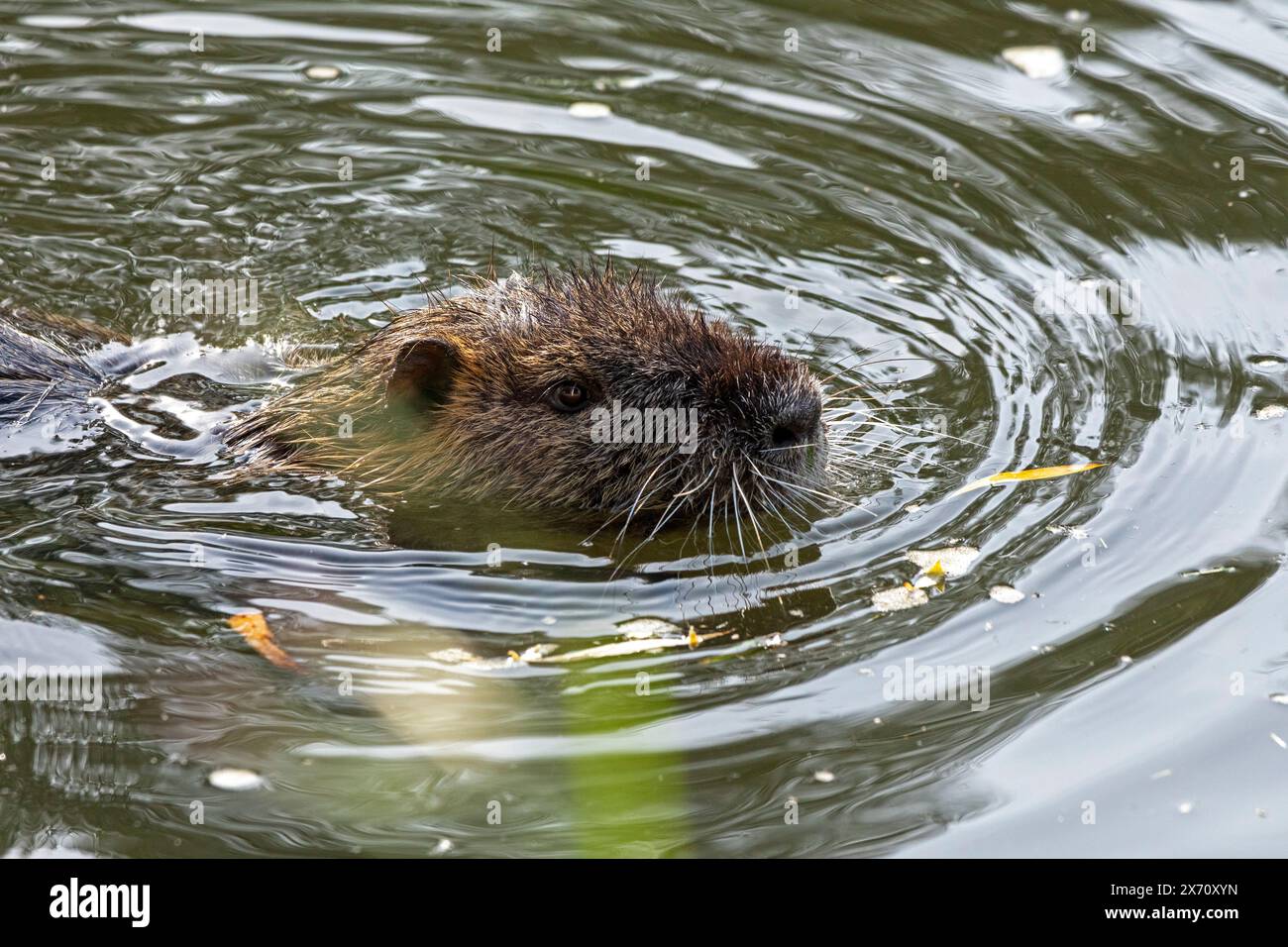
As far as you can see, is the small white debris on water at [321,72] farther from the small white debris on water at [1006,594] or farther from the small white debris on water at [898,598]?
the small white debris on water at [1006,594]

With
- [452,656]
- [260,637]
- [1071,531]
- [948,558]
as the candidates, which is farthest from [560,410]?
[1071,531]

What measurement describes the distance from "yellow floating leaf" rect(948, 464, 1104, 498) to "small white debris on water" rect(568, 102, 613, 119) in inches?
141

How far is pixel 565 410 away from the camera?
17.3ft

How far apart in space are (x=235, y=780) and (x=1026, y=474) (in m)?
2.90

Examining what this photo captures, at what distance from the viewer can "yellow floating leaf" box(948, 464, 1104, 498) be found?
5375 mm

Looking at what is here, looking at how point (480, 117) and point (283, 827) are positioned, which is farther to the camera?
point (480, 117)

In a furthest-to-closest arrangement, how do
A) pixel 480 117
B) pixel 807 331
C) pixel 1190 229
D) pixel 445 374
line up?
1. pixel 480 117
2. pixel 1190 229
3. pixel 807 331
4. pixel 445 374

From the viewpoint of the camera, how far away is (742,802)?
3.91 m

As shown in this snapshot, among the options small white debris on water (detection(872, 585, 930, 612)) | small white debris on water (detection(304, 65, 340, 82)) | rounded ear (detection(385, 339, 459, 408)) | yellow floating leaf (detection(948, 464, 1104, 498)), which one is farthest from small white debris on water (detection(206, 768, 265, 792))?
small white debris on water (detection(304, 65, 340, 82))

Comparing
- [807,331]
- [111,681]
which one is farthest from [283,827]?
[807,331]

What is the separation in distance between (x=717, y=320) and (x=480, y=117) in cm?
323

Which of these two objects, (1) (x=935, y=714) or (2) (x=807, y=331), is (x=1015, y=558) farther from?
(2) (x=807, y=331)

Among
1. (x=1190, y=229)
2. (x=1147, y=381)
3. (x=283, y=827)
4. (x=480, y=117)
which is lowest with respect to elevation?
(x=283, y=827)

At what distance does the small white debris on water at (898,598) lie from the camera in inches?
185
